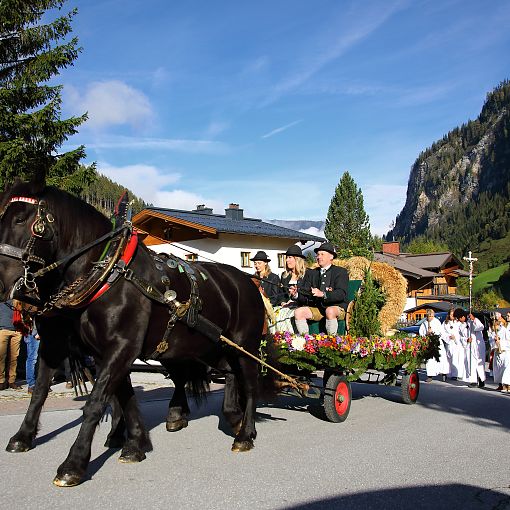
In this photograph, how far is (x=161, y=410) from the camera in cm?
787

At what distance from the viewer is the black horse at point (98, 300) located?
430 cm

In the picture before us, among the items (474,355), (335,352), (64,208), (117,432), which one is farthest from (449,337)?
(64,208)

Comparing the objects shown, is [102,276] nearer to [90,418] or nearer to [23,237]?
[23,237]

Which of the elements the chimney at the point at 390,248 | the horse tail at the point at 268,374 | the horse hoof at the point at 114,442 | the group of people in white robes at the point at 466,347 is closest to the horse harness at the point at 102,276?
the horse hoof at the point at 114,442

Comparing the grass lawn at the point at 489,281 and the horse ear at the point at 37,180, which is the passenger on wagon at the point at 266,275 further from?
the grass lawn at the point at 489,281

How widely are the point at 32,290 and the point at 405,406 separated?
600cm

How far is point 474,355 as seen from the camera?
41.7 ft

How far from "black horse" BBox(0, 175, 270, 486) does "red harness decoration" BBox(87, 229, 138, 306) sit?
1 cm

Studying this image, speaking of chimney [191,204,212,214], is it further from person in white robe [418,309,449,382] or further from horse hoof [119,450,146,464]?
horse hoof [119,450,146,464]

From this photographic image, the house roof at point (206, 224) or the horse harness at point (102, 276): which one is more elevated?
the house roof at point (206, 224)

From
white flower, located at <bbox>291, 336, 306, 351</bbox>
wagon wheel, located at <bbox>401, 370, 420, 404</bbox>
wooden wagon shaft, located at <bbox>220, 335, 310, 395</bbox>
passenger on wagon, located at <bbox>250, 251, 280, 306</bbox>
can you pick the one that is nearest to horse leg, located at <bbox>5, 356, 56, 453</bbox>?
wooden wagon shaft, located at <bbox>220, 335, 310, 395</bbox>

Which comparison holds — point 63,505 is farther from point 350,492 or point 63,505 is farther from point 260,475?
point 350,492

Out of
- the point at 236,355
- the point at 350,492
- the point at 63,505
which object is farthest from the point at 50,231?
the point at 350,492

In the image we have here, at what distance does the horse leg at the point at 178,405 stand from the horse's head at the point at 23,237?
2.44 metres
